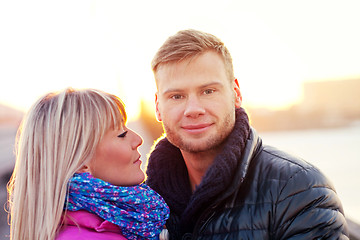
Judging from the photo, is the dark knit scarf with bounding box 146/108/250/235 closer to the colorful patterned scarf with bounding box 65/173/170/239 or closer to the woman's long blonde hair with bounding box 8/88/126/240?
the colorful patterned scarf with bounding box 65/173/170/239

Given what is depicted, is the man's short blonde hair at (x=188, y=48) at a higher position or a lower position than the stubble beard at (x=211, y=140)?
higher

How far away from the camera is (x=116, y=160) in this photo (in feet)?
7.03

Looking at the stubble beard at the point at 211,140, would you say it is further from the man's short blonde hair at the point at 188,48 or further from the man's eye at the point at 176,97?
the man's short blonde hair at the point at 188,48

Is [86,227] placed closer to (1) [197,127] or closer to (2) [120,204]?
(2) [120,204]

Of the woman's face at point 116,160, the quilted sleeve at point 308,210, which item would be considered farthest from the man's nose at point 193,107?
the quilted sleeve at point 308,210

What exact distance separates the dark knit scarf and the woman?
0.29 meters

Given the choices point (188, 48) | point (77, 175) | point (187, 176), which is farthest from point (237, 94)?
point (77, 175)

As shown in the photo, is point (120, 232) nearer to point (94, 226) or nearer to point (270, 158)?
point (94, 226)

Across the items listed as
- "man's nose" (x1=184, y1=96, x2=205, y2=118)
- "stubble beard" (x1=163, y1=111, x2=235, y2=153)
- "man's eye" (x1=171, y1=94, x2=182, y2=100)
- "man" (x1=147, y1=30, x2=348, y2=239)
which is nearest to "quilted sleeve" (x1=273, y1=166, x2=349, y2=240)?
"man" (x1=147, y1=30, x2=348, y2=239)

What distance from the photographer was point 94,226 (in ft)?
6.42

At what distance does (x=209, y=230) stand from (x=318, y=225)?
1.95ft

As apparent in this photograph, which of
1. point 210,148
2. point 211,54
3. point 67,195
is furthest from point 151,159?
point 67,195

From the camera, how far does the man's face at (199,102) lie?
2.70 metres

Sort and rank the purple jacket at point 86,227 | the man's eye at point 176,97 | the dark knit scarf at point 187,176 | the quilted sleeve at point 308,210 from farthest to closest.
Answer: the man's eye at point 176,97, the dark knit scarf at point 187,176, the quilted sleeve at point 308,210, the purple jacket at point 86,227
